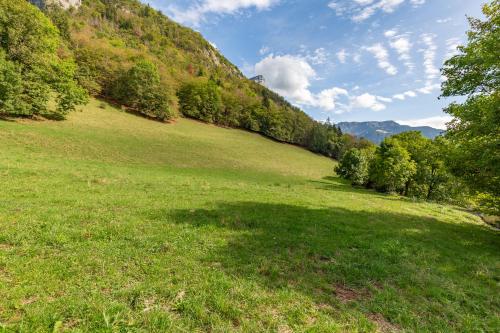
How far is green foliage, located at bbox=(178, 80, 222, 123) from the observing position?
93.2 metres

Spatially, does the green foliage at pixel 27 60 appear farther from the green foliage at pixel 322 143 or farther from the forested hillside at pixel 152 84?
the green foliage at pixel 322 143

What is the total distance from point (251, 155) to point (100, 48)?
201 ft

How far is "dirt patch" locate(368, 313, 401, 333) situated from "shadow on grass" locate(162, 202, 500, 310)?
1095mm

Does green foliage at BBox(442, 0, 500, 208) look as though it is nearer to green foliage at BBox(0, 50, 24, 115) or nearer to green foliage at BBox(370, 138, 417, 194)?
green foliage at BBox(370, 138, 417, 194)

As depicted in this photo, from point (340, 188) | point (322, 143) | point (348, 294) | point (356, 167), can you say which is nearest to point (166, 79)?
point (356, 167)

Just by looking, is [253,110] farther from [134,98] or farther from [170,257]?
[170,257]

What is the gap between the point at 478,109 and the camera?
14172 mm

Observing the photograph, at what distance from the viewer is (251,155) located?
224 ft

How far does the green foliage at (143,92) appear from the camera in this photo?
7112 centimetres

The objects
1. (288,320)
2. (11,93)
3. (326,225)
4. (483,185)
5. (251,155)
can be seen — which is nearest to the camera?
(288,320)

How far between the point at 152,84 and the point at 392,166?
223 ft

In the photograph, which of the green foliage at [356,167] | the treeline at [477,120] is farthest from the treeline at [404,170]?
the treeline at [477,120]

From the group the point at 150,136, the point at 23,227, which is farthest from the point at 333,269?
the point at 150,136

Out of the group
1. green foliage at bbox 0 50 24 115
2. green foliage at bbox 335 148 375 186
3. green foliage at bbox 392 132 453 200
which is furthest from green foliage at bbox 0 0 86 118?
green foliage at bbox 392 132 453 200
